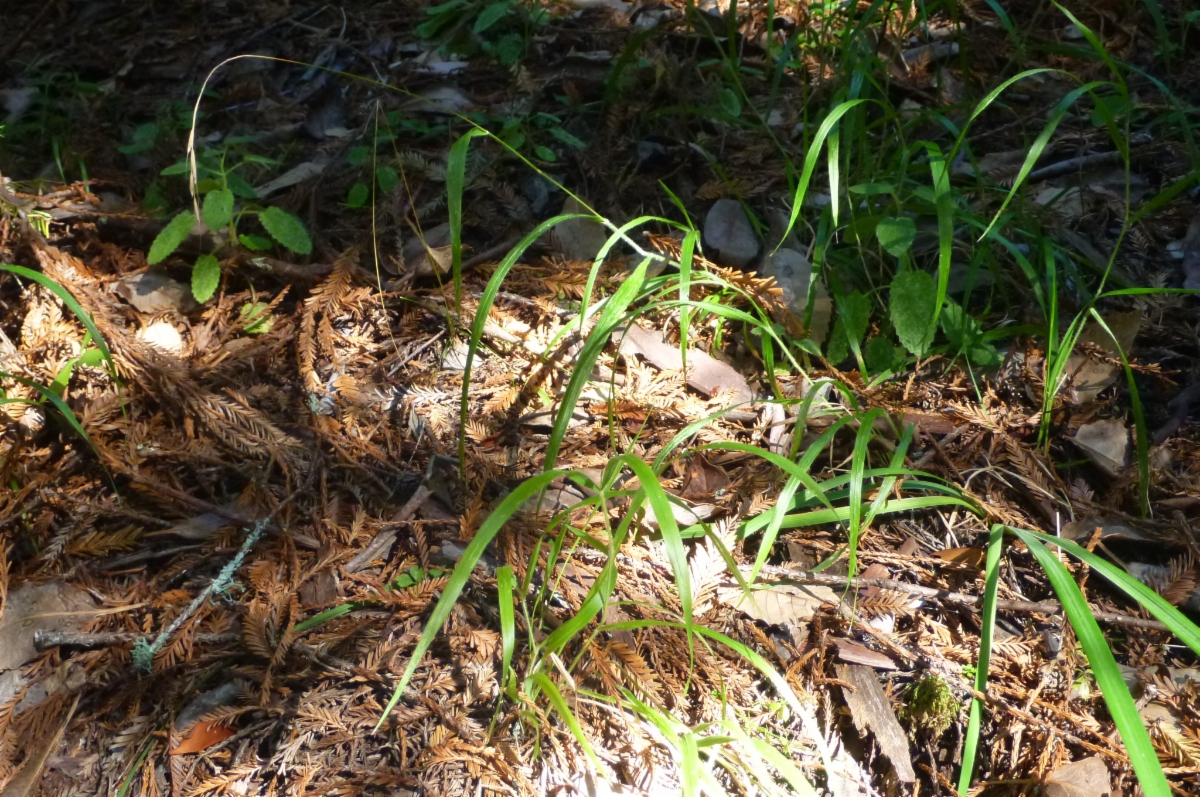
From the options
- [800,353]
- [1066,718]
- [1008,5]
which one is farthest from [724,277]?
[1008,5]

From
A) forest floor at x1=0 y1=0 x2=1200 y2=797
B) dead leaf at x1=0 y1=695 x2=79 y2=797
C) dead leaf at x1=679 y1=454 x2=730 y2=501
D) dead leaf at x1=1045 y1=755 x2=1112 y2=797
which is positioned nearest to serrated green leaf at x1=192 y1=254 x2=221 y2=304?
forest floor at x1=0 y1=0 x2=1200 y2=797

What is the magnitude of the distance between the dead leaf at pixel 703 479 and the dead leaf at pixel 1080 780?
0.76m

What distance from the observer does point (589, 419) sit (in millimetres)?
1854

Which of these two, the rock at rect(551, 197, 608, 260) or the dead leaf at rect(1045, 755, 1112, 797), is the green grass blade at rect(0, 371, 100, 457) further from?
the dead leaf at rect(1045, 755, 1112, 797)

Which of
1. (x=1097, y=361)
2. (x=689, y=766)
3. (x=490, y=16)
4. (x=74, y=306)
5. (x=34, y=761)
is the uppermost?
(x=490, y=16)

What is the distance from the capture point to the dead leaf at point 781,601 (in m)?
1.55

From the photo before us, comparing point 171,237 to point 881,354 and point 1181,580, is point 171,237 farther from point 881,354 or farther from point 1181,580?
point 1181,580

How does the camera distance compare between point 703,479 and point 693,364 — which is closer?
point 703,479

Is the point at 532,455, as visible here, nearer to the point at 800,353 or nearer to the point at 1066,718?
the point at 800,353

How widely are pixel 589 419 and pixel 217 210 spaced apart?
1.02m

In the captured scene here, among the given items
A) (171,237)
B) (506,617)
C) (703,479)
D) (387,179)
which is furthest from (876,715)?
(171,237)

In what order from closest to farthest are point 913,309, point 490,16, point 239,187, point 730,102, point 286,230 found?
point 913,309 → point 286,230 → point 239,187 → point 730,102 → point 490,16

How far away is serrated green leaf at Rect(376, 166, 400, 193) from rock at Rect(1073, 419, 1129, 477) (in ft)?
5.83

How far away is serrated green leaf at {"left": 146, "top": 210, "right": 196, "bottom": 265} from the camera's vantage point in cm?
198
